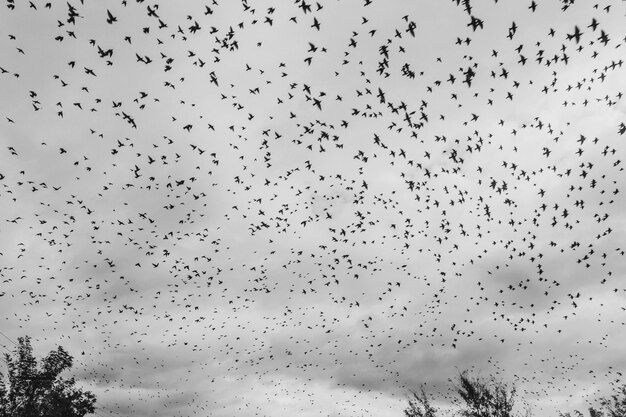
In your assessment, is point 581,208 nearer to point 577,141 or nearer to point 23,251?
point 577,141

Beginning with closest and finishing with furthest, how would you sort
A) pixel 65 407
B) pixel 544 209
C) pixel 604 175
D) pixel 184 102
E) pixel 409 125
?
1. pixel 184 102
2. pixel 409 125
3. pixel 604 175
4. pixel 544 209
5. pixel 65 407

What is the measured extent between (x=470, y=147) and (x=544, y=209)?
20.6ft

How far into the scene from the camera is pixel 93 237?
2259 centimetres

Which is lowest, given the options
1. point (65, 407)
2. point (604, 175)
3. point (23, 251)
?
point (65, 407)

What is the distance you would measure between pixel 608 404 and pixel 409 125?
4094 centimetres

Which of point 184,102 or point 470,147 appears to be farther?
point 470,147

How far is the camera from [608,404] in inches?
1543

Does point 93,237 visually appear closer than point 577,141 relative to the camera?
No


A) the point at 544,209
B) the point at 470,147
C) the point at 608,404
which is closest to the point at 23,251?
the point at 470,147

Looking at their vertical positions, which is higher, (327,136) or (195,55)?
(195,55)

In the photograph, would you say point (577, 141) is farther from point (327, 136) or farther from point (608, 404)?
point (608, 404)

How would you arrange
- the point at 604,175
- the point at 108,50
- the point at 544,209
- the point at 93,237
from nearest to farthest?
the point at 108,50 < the point at 604,175 < the point at 544,209 < the point at 93,237

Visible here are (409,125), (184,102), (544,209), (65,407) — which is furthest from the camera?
(65,407)

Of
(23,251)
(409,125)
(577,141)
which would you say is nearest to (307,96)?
(409,125)
